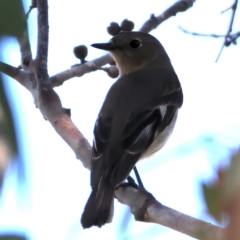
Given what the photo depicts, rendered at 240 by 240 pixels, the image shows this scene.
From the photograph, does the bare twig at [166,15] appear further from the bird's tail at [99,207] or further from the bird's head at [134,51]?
the bird's tail at [99,207]

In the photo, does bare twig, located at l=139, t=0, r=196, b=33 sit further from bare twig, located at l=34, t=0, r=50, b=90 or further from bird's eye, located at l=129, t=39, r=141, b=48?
bare twig, located at l=34, t=0, r=50, b=90

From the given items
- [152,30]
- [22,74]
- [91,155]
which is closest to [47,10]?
[22,74]

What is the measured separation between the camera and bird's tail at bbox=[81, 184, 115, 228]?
269 cm

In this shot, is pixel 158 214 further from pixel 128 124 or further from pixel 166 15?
pixel 166 15

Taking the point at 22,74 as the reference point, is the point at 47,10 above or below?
above

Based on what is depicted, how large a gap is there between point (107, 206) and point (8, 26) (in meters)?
1.97

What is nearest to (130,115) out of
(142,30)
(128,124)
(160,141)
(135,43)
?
(128,124)

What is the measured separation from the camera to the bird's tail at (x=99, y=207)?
269cm

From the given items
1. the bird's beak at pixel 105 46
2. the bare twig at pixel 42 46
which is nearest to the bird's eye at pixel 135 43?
the bird's beak at pixel 105 46

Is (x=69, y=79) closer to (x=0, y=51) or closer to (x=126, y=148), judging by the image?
(x=126, y=148)

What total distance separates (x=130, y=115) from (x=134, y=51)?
1459mm

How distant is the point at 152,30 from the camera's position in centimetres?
431

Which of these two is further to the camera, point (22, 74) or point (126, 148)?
point (22, 74)

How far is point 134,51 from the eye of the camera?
4.93m
